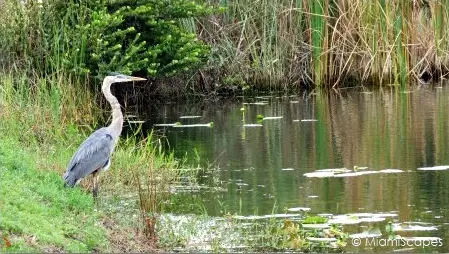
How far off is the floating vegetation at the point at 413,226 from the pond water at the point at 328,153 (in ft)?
0.03

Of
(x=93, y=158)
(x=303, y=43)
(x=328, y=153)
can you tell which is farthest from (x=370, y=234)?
(x=303, y=43)

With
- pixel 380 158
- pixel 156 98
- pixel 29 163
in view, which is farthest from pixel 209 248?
pixel 156 98

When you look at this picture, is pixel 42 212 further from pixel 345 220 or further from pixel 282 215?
pixel 345 220

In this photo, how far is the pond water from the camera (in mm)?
9758

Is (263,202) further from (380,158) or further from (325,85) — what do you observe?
(325,85)

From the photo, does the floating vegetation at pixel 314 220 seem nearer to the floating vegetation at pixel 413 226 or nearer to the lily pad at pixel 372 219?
the lily pad at pixel 372 219

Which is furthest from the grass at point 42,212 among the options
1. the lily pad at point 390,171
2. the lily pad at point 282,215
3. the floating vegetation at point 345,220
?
the lily pad at point 390,171

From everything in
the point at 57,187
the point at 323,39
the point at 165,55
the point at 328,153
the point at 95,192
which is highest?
the point at 323,39

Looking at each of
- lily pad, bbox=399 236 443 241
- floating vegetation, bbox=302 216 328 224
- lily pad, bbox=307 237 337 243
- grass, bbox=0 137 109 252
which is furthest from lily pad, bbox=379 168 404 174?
grass, bbox=0 137 109 252

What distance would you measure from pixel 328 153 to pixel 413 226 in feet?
13.1

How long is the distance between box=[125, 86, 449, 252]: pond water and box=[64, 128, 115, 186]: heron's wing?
42.9 inches

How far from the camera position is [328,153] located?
1278cm

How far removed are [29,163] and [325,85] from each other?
10.7 metres

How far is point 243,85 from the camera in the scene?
763 inches
